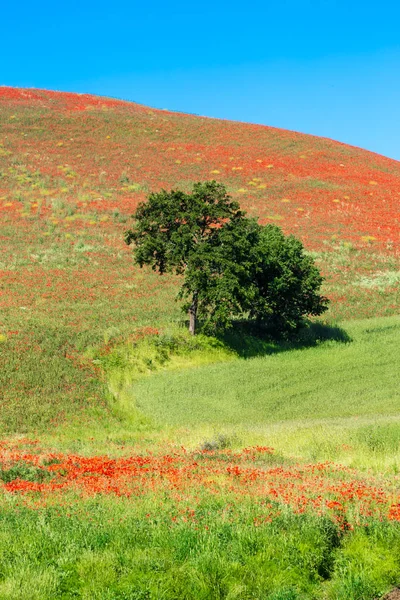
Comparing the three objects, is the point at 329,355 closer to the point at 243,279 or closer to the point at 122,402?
the point at 243,279

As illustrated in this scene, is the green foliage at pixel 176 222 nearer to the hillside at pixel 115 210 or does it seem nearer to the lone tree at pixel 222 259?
the lone tree at pixel 222 259

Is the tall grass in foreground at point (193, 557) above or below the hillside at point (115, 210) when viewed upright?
→ below

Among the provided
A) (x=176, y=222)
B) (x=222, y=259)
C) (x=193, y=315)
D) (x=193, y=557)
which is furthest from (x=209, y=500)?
(x=176, y=222)

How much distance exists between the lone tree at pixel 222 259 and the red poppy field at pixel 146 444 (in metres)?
4.17

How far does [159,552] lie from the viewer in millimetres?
8250

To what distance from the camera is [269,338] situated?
118 ft

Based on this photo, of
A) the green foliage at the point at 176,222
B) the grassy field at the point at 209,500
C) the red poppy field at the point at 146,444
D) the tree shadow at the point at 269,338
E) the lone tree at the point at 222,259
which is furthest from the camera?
the tree shadow at the point at 269,338

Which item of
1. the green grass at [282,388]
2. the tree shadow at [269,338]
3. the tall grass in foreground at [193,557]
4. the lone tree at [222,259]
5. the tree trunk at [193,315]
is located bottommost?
the green grass at [282,388]

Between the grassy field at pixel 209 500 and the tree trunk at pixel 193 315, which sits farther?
the tree trunk at pixel 193 315

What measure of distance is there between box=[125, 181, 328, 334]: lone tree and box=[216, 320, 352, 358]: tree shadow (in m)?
0.94

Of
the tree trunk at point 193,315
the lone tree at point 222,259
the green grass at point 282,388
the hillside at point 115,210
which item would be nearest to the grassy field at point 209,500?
the green grass at point 282,388

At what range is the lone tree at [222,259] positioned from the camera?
105 feet

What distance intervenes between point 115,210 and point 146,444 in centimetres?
4809

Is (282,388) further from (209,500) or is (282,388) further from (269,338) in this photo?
(209,500)
